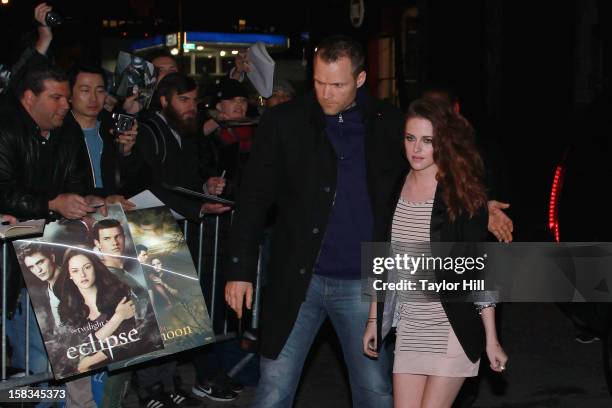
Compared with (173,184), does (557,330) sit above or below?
below

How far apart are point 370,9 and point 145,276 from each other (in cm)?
1551

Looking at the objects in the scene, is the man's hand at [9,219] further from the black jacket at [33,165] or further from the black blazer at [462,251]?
the black blazer at [462,251]

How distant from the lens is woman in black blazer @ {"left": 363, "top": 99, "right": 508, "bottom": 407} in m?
4.43

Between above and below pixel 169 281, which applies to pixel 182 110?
above

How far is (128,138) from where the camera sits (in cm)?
585

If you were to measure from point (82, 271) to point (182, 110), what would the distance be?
1.52 m

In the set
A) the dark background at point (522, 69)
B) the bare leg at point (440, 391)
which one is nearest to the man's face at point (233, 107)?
the bare leg at point (440, 391)

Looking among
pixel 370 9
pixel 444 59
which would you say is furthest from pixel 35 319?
pixel 370 9

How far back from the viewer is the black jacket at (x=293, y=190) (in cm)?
466

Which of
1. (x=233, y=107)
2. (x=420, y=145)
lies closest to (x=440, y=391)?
(x=420, y=145)

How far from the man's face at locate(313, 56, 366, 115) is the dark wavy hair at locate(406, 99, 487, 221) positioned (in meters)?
0.33

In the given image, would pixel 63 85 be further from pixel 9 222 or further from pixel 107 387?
pixel 107 387

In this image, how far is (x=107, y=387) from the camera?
19.2 feet

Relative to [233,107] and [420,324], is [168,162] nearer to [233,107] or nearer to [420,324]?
[233,107]
